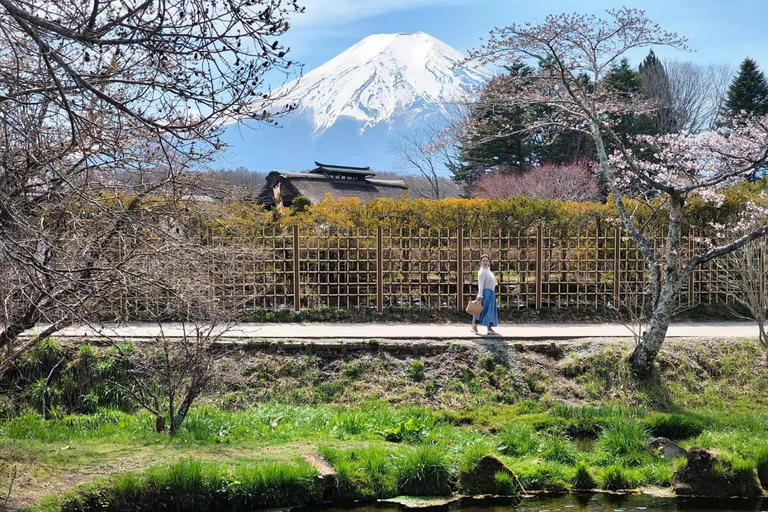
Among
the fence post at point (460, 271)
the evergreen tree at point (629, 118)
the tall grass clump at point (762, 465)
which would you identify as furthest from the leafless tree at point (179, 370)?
the evergreen tree at point (629, 118)

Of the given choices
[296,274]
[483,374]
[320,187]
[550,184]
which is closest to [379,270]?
[296,274]

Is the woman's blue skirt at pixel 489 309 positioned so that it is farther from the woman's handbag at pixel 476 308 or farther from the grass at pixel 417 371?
the grass at pixel 417 371

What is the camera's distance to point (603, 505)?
7.32m

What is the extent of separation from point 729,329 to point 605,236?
313 cm

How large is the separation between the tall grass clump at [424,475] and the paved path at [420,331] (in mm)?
4440

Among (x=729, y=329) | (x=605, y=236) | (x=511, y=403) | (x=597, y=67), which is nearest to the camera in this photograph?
(x=511, y=403)

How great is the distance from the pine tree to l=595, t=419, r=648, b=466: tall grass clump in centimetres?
3021

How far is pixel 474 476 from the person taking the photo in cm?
749

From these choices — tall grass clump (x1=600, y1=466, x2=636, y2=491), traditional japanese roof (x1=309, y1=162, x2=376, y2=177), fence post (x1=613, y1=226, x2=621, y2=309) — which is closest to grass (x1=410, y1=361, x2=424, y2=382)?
tall grass clump (x1=600, y1=466, x2=636, y2=491)

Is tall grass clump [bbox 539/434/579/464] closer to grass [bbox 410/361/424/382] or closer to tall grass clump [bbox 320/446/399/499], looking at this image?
tall grass clump [bbox 320/446/399/499]

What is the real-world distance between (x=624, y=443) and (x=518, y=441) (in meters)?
1.25

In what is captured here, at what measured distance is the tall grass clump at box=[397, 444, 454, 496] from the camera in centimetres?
741

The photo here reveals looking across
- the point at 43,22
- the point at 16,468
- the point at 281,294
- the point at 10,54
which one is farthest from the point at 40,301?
the point at 281,294

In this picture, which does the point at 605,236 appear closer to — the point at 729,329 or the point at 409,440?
the point at 729,329
